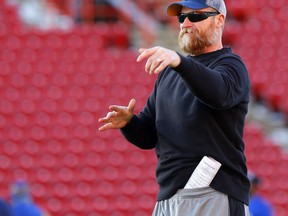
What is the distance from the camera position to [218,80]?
309cm

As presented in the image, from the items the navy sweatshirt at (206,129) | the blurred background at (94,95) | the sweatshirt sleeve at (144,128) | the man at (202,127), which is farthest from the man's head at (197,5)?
the blurred background at (94,95)

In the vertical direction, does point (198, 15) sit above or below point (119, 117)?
above

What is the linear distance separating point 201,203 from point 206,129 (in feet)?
0.93

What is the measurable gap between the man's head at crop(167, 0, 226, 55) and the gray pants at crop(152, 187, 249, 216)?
56 cm

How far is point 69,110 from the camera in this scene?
1065 cm

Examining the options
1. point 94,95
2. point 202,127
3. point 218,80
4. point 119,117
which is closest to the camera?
point 218,80

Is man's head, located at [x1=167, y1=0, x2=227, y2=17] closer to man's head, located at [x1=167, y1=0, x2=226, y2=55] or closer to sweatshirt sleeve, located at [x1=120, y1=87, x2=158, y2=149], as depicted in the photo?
man's head, located at [x1=167, y1=0, x2=226, y2=55]

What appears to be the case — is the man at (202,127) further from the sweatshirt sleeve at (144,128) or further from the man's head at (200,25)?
the sweatshirt sleeve at (144,128)

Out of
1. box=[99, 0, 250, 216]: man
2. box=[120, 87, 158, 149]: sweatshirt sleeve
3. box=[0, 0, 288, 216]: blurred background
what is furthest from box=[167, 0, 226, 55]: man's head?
box=[0, 0, 288, 216]: blurred background

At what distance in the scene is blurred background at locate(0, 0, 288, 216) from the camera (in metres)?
9.70

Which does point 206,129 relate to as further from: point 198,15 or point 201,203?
point 198,15

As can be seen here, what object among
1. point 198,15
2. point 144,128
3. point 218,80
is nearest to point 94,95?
point 144,128

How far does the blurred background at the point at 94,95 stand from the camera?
31.8ft

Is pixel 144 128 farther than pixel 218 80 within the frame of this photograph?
Yes
